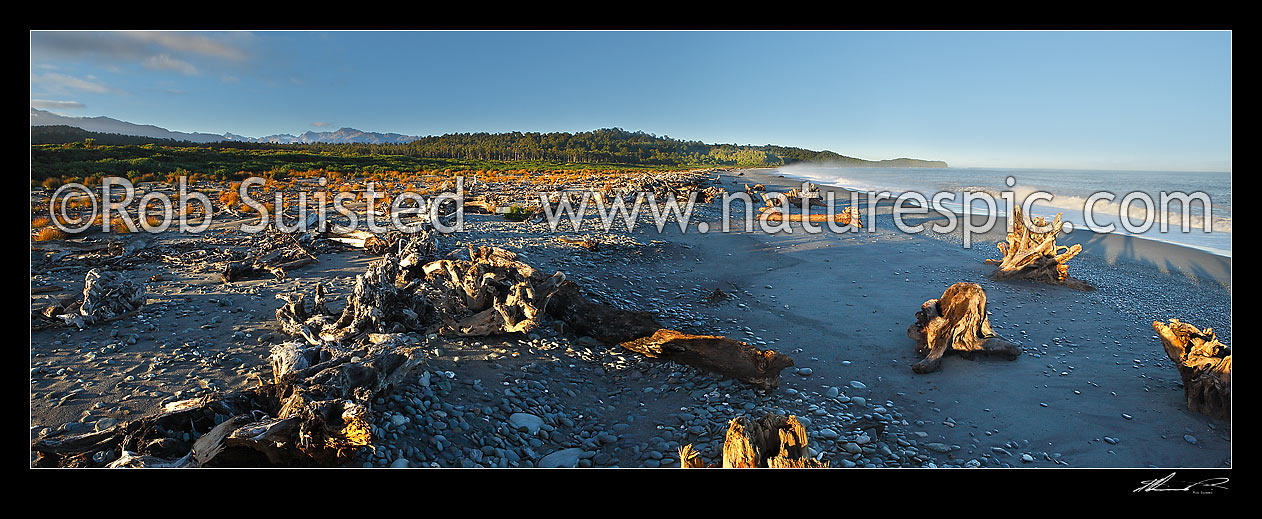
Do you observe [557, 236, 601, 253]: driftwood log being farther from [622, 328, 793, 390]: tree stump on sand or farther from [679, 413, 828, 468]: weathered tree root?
[679, 413, 828, 468]: weathered tree root

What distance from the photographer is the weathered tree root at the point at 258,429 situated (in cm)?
275

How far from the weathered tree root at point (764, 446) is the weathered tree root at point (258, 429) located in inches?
81.2

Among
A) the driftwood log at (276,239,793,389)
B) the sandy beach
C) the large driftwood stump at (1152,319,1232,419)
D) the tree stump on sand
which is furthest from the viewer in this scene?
the driftwood log at (276,239,793,389)

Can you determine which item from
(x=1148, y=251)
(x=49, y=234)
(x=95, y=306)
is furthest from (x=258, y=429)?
(x=1148, y=251)

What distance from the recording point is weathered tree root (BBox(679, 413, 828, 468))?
8.44 ft

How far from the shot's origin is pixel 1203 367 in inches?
162
